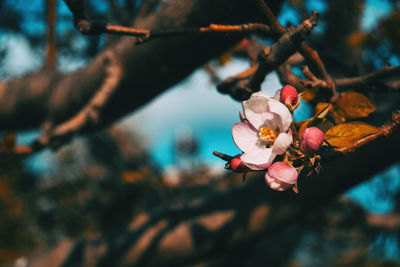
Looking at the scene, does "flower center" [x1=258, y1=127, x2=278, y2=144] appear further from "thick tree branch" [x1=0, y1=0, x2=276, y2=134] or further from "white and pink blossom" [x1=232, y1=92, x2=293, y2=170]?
"thick tree branch" [x1=0, y1=0, x2=276, y2=134]

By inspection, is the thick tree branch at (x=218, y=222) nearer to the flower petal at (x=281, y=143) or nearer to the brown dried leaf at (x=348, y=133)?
the brown dried leaf at (x=348, y=133)

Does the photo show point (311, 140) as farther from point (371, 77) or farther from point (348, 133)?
point (371, 77)

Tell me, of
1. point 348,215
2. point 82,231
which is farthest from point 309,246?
point 82,231

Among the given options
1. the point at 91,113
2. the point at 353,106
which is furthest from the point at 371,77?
the point at 91,113

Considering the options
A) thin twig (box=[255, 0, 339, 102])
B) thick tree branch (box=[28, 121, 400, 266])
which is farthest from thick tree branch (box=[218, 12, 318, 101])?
thick tree branch (box=[28, 121, 400, 266])

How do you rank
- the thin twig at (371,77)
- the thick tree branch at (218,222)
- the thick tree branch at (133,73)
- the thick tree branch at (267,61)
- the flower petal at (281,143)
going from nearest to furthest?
the flower petal at (281,143) → the thick tree branch at (267,61) → the thin twig at (371,77) → the thick tree branch at (133,73) → the thick tree branch at (218,222)

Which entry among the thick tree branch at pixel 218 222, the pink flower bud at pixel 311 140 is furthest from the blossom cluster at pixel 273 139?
the thick tree branch at pixel 218 222

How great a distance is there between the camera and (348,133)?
0.54 m

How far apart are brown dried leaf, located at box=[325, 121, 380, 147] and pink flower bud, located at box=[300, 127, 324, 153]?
0.07 m

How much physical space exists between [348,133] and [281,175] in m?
0.16

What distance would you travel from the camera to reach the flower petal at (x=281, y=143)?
18.6 inches

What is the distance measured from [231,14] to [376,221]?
2267 mm

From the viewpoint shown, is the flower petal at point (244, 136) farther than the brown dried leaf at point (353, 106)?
No

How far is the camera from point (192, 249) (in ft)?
5.30
